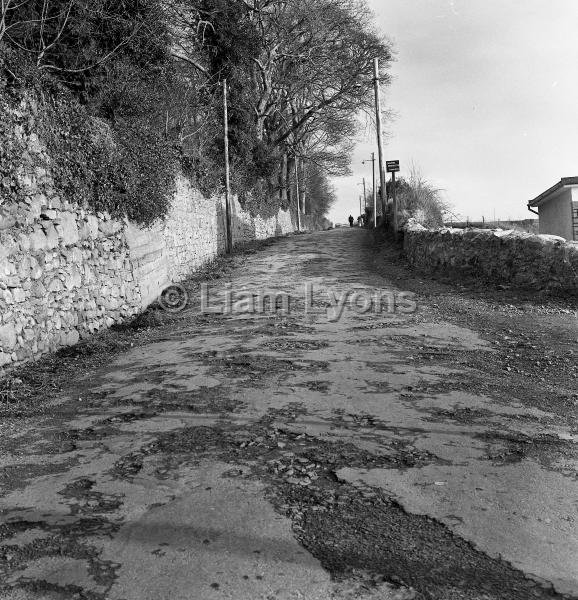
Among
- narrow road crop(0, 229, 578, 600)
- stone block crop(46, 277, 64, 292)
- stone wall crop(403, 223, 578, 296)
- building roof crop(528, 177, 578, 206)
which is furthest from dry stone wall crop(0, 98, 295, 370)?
building roof crop(528, 177, 578, 206)

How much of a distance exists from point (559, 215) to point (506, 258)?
1500cm

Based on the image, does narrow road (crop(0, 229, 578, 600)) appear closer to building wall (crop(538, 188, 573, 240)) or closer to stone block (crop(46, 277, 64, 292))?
stone block (crop(46, 277, 64, 292))

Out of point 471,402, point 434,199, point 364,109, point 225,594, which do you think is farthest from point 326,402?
point 364,109

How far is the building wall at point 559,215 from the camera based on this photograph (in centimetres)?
2314

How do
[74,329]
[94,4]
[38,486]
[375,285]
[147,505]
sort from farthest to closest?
1. [375,285]
2. [94,4]
3. [74,329]
4. [38,486]
5. [147,505]

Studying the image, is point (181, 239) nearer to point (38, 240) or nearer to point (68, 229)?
point (68, 229)

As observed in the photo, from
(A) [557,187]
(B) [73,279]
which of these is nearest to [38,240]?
(B) [73,279]

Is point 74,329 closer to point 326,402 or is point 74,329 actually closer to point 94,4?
point 326,402

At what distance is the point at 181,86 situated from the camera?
65.2ft

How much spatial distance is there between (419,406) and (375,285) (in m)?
8.32

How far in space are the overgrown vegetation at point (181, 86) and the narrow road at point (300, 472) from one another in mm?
3790

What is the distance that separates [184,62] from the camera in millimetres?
22594

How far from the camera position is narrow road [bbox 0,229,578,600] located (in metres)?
2.67

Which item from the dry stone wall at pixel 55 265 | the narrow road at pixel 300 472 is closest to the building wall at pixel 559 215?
the narrow road at pixel 300 472
